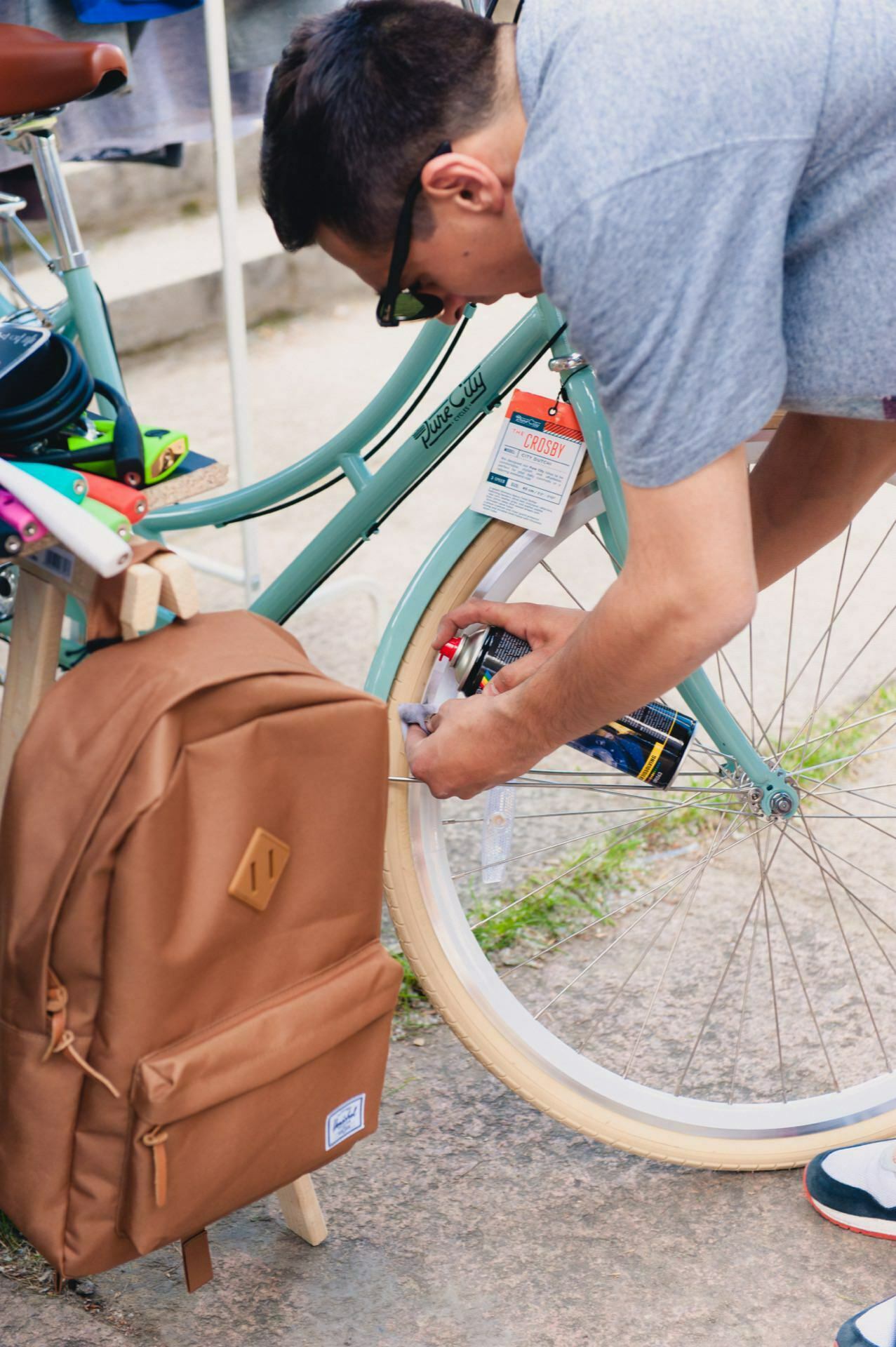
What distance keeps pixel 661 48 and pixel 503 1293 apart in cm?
127

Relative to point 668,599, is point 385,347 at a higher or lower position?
lower

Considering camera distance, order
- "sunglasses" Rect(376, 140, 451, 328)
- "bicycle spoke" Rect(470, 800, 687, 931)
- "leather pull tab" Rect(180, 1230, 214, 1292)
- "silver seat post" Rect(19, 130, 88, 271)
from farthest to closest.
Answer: "bicycle spoke" Rect(470, 800, 687, 931)
"silver seat post" Rect(19, 130, 88, 271)
"leather pull tab" Rect(180, 1230, 214, 1292)
"sunglasses" Rect(376, 140, 451, 328)

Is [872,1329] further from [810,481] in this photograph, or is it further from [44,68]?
[44,68]

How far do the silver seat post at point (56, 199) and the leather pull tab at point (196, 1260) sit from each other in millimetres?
1172

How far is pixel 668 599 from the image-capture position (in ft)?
3.45

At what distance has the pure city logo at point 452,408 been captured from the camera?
1438mm

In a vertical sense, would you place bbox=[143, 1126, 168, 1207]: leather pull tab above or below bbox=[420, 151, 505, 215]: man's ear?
below

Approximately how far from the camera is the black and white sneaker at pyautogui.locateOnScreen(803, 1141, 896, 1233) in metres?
1.56

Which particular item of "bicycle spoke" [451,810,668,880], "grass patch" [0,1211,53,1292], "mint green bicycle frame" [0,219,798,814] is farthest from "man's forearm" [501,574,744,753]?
"grass patch" [0,1211,53,1292]

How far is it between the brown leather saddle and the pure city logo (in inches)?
22.8

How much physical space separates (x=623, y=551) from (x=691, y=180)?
53cm

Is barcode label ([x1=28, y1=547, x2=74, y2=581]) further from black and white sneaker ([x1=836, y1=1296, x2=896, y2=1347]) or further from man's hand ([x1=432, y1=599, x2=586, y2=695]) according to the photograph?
black and white sneaker ([x1=836, y1=1296, x2=896, y2=1347])

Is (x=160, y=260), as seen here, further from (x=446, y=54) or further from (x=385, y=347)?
(x=446, y=54)

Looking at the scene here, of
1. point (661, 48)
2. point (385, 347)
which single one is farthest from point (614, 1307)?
point (385, 347)
